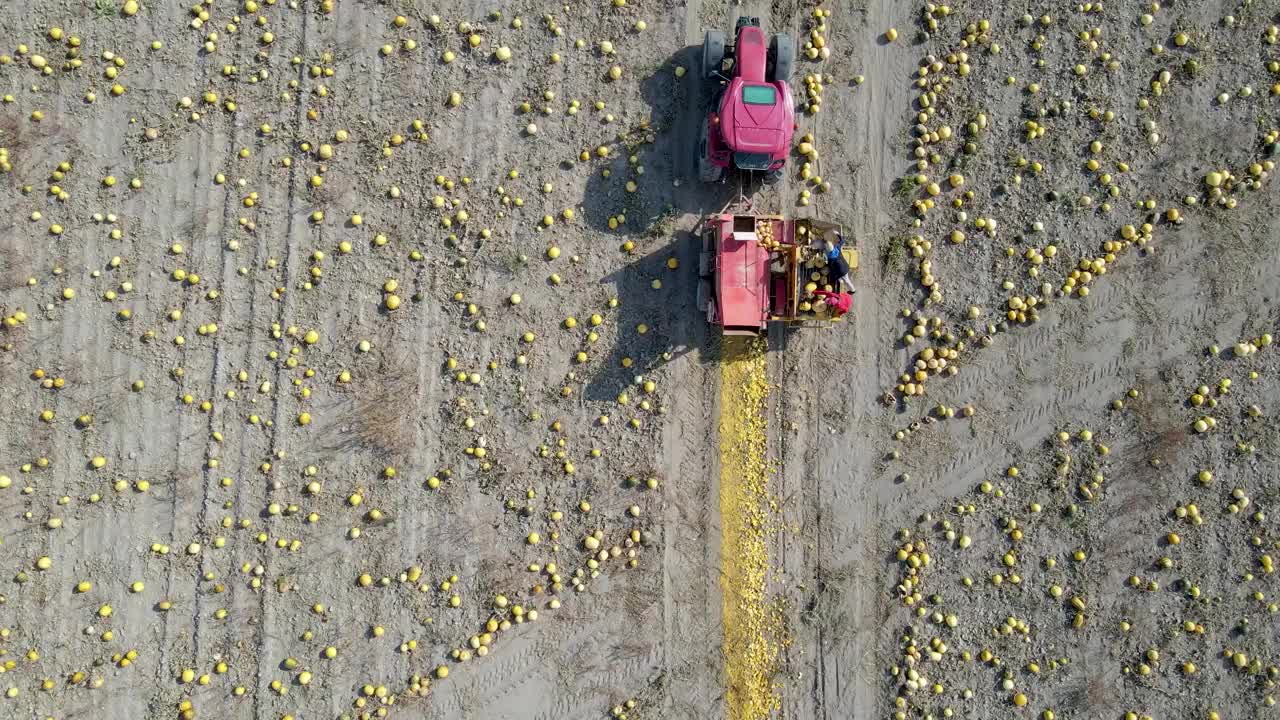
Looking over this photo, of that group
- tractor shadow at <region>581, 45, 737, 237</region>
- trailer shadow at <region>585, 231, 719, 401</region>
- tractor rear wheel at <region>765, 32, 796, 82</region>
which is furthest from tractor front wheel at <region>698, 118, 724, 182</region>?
tractor rear wheel at <region>765, 32, 796, 82</region>

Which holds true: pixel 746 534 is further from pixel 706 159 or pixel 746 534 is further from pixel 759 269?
pixel 706 159

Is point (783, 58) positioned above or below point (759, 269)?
above

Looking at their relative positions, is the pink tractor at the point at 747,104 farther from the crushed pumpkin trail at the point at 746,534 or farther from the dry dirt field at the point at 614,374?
the crushed pumpkin trail at the point at 746,534

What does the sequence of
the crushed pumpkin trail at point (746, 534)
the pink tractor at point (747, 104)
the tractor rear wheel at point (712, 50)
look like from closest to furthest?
the pink tractor at point (747, 104), the tractor rear wheel at point (712, 50), the crushed pumpkin trail at point (746, 534)

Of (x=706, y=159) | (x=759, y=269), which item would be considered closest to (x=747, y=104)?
(x=706, y=159)

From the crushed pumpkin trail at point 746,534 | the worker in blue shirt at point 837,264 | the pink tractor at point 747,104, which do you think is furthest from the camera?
the crushed pumpkin trail at point 746,534

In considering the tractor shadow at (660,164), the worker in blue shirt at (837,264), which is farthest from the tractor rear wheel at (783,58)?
the worker in blue shirt at (837,264)
